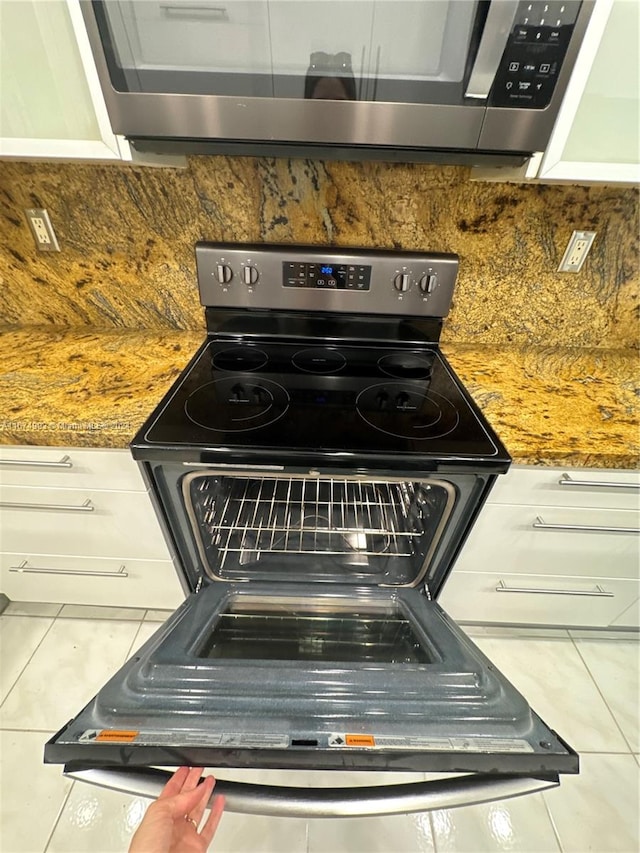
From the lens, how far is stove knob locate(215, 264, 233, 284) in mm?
1229

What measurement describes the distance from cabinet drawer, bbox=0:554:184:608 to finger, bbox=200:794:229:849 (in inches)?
26.4

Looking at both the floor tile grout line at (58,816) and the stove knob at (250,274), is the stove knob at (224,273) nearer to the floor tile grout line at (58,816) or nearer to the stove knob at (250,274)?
the stove knob at (250,274)

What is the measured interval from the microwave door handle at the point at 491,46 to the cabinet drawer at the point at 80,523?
1.14 metres

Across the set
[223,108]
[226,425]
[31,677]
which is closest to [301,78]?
[223,108]

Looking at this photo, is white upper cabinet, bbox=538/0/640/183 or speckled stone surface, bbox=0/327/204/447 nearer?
white upper cabinet, bbox=538/0/640/183

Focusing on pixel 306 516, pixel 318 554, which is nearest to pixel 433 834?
pixel 318 554

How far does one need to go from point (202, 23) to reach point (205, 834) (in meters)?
1.40

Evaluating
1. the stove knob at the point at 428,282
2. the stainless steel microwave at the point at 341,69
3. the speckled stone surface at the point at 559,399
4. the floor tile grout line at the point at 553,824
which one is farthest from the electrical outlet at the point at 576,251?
the floor tile grout line at the point at 553,824

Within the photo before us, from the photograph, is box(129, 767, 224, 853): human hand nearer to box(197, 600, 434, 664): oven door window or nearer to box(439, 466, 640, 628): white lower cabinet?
box(197, 600, 434, 664): oven door window

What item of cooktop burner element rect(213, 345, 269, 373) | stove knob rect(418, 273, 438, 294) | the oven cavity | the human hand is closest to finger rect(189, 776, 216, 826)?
the human hand

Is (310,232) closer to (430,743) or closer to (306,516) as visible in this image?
(306,516)

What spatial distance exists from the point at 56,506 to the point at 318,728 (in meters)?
0.91

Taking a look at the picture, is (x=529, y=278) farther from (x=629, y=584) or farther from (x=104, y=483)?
(x=104, y=483)

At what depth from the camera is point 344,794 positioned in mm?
656
